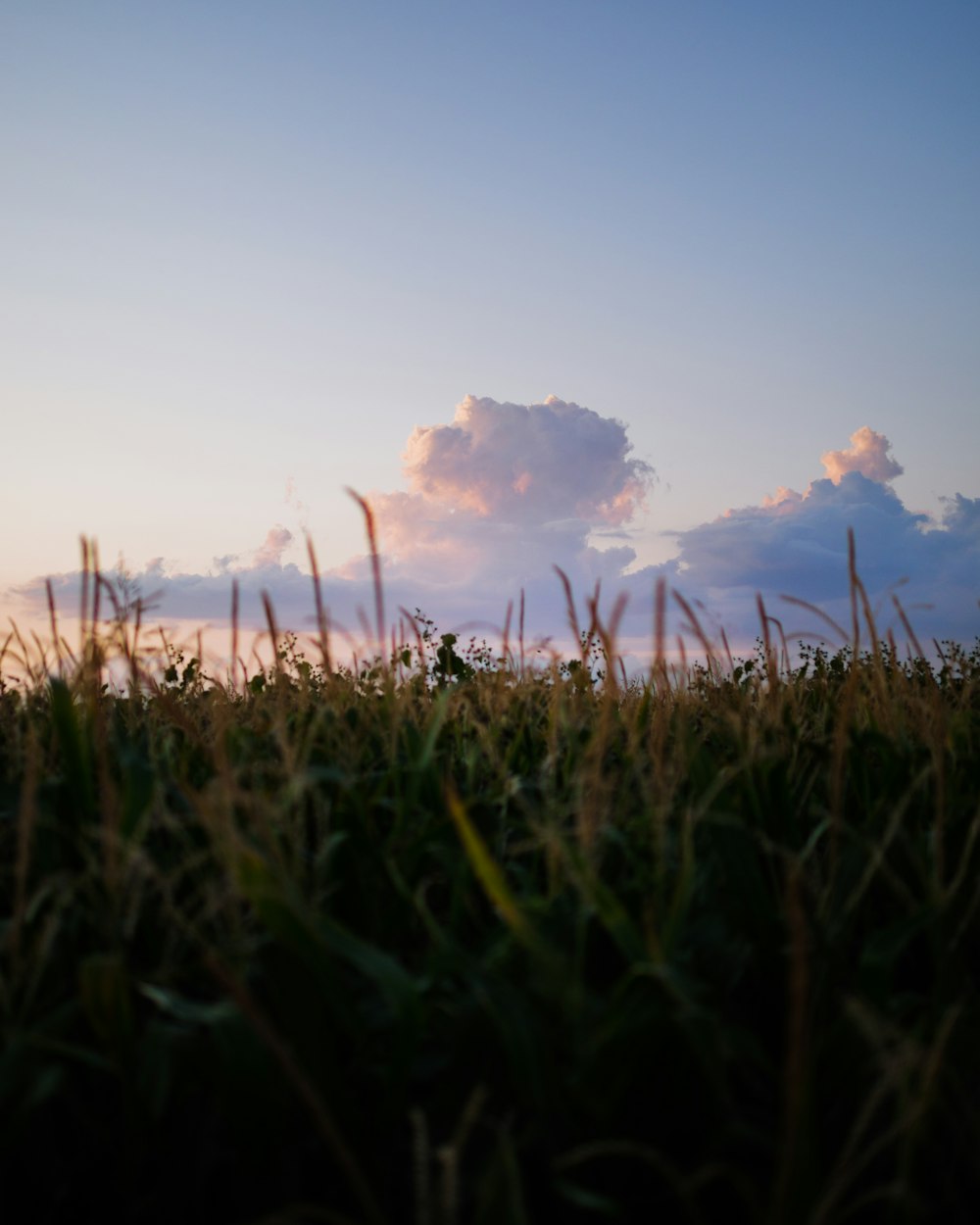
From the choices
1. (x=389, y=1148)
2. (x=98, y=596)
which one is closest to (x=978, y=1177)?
(x=389, y=1148)

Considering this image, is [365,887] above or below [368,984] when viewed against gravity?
above

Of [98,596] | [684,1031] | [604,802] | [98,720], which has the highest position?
[98,596]

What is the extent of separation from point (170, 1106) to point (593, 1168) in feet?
1.96

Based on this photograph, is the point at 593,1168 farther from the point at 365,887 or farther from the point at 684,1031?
the point at 365,887

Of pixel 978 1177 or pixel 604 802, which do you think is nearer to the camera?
pixel 978 1177

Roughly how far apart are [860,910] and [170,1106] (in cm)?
130

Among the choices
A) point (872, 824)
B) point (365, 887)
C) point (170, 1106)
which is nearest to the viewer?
point (170, 1106)

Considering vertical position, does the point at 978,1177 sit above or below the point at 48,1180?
below

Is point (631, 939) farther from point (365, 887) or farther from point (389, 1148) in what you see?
point (365, 887)

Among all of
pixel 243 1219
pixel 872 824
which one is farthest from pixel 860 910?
pixel 243 1219

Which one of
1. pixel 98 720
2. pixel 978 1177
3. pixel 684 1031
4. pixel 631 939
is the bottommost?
pixel 978 1177

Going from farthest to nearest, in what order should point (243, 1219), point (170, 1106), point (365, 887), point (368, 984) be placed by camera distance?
point (365, 887), point (368, 984), point (170, 1106), point (243, 1219)

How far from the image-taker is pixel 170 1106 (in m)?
1.35

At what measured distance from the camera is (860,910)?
1876 mm
